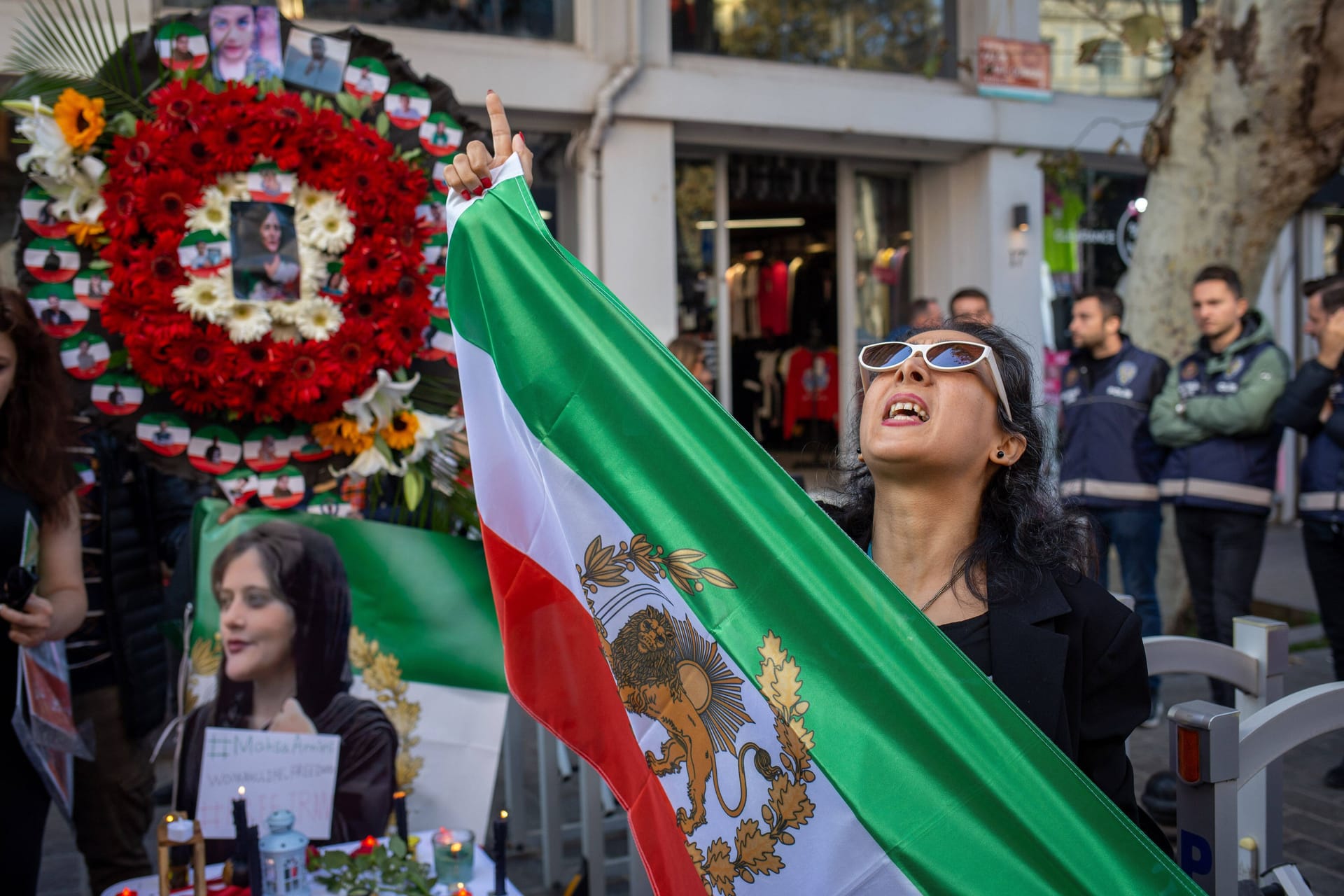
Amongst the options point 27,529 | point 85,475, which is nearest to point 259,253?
point 85,475

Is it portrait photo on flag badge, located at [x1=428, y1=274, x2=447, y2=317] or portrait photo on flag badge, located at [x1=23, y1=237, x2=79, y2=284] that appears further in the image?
portrait photo on flag badge, located at [x1=428, y1=274, x2=447, y2=317]

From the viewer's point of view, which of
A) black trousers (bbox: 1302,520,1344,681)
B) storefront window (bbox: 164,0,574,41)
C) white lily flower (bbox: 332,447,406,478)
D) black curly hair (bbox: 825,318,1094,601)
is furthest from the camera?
storefront window (bbox: 164,0,574,41)

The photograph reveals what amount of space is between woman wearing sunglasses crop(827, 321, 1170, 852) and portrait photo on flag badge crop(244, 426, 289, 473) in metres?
1.81

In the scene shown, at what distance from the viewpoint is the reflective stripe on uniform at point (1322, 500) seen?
4.50 m

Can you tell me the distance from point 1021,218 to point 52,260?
25.3ft

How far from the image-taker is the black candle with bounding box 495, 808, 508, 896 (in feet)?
8.98

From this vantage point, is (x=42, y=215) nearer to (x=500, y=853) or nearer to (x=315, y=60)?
(x=315, y=60)

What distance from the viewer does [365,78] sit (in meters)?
3.18

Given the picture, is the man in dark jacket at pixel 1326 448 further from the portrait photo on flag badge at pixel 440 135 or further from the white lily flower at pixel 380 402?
the white lily flower at pixel 380 402

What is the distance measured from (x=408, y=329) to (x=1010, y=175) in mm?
7271

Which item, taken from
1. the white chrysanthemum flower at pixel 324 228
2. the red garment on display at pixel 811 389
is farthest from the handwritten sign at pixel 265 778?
the red garment on display at pixel 811 389

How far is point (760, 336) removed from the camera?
30.5 ft

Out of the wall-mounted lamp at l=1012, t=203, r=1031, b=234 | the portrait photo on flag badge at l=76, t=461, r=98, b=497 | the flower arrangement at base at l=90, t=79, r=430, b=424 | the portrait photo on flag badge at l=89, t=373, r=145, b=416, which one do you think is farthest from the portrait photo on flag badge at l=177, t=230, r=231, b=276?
the wall-mounted lamp at l=1012, t=203, r=1031, b=234

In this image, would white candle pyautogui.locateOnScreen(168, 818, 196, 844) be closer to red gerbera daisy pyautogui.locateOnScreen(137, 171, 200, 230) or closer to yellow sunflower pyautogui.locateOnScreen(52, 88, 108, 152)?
red gerbera daisy pyautogui.locateOnScreen(137, 171, 200, 230)
